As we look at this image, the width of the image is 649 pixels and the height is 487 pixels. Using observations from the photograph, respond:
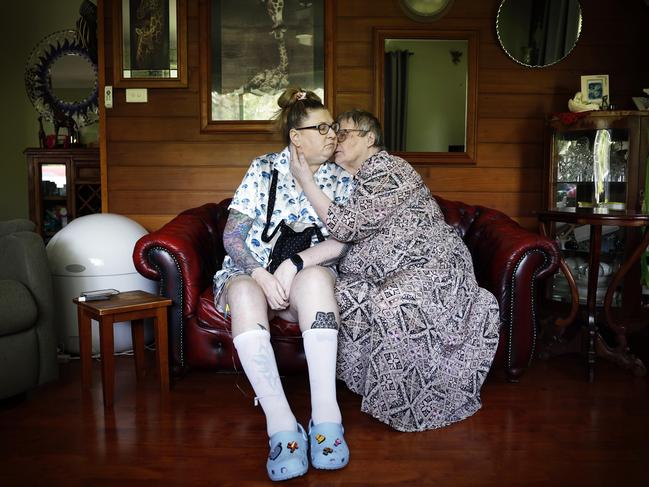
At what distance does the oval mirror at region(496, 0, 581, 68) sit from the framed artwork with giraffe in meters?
1.09

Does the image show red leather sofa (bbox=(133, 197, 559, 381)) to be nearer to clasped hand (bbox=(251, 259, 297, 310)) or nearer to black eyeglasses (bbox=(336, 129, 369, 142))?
clasped hand (bbox=(251, 259, 297, 310))

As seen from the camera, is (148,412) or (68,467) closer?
(68,467)

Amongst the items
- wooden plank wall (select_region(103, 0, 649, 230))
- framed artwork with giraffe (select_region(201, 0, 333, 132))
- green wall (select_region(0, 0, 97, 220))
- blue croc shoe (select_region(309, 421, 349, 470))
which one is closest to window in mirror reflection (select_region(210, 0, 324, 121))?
framed artwork with giraffe (select_region(201, 0, 333, 132))

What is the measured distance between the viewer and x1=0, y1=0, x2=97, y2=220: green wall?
5898 millimetres

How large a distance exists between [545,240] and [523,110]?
1.49 metres

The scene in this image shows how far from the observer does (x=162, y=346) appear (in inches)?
93.6

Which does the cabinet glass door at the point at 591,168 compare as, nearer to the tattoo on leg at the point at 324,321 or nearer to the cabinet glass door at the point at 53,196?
the tattoo on leg at the point at 324,321

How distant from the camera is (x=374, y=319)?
208cm

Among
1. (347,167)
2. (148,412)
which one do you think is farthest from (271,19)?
(148,412)

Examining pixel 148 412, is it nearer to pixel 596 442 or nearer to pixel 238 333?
pixel 238 333

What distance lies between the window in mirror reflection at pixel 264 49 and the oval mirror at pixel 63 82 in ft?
6.21

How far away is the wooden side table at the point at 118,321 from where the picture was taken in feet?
7.41

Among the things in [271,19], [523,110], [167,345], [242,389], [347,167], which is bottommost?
[242,389]

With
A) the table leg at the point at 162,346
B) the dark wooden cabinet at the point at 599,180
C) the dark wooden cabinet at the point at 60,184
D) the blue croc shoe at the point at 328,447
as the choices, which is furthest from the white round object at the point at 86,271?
the dark wooden cabinet at the point at 599,180
